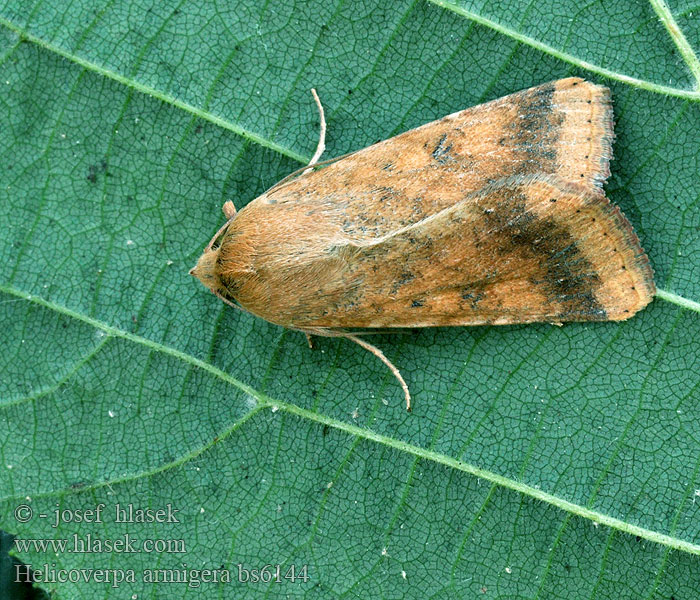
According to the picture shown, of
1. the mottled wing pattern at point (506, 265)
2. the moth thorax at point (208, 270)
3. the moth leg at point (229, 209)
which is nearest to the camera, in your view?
the mottled wing pattern at point (506, 265)

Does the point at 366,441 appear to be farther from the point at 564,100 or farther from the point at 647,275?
the point at 564,100

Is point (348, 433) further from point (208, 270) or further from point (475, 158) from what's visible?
point (475, 158)

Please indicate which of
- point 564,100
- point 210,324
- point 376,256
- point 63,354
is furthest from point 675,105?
point 63,354

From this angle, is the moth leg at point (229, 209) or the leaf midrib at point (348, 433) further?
the moth leg at point (229, 209)

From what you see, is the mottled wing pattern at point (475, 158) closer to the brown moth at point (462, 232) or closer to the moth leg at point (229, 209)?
the brown moth at point (462, 232)

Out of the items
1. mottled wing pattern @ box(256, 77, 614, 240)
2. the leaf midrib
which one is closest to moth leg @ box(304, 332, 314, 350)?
the leaf midrib

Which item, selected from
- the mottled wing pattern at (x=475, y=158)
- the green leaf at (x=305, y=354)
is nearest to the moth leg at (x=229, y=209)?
the green leaf at (x=305, y=354)

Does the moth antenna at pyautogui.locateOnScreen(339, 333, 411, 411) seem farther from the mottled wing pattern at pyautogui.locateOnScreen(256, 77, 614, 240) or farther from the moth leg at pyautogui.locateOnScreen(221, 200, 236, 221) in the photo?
the moth leg at pyautogui.locateOnScreen(221, 200, 236, 221)
